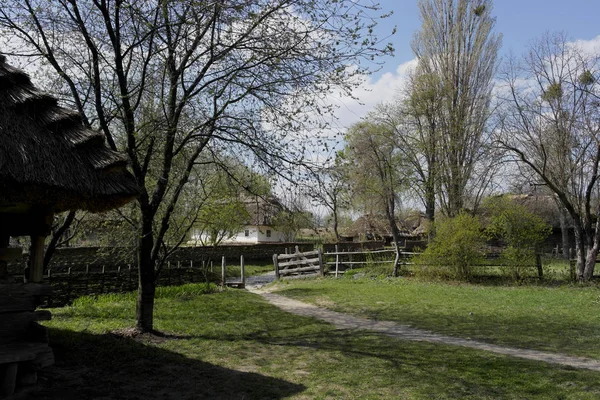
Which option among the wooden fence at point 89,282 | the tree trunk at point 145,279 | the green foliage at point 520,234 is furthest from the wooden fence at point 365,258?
the tree trunk at point 145,279

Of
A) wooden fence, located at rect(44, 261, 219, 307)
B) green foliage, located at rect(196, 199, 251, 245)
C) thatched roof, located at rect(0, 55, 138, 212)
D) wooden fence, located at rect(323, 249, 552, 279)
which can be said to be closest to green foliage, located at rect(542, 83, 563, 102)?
wooden fence, located at rect(323, 249, 552, 279)

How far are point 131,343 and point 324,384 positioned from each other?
141 inches

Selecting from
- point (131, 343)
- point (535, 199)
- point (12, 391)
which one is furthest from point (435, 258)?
point (535, 199)

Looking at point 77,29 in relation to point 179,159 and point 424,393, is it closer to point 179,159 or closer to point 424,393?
point 179,159

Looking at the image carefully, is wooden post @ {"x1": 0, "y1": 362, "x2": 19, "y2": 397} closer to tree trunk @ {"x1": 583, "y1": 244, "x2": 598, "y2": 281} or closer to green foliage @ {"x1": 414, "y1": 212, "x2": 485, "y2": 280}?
green foliage @ {"x1": 414, "y1": 212, "x2": 485, "y2": 280}

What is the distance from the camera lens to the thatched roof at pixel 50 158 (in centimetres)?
488

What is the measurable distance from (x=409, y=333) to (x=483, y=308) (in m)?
3.88

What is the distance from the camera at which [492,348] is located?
7.57 meters

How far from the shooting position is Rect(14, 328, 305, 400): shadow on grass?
5.32 meters

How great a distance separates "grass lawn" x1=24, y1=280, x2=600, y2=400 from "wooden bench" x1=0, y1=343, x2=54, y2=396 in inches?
8.3

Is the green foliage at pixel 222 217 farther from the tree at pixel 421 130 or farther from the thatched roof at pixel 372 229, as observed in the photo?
the thatched roof at pixel 372 229

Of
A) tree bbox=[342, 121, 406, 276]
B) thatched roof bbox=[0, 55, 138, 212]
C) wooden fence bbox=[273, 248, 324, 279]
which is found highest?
tree bbox=[342, 121, 406, 276]

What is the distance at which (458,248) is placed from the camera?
17.5m

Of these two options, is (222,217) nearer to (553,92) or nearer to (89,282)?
(89,282)
